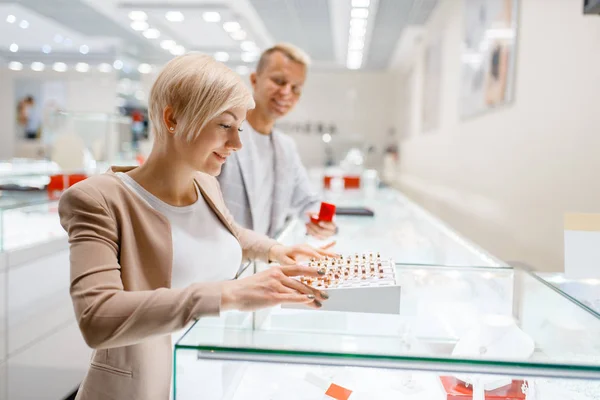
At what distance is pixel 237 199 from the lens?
2.05 m

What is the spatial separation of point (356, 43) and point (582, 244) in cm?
757

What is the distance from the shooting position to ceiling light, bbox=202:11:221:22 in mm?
6531

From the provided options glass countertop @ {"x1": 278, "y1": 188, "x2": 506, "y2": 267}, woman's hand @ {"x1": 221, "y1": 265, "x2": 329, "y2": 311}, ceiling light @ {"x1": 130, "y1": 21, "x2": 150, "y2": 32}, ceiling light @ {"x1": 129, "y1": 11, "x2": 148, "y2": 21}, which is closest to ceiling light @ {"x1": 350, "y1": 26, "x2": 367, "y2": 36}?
ceiling light @ {"x1": 129, "y1": 11, "x2": 148, "y2": 21}

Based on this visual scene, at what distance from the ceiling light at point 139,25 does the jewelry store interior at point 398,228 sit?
0.18 ft

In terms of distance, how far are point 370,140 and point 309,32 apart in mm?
4162

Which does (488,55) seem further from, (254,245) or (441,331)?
(441,331)

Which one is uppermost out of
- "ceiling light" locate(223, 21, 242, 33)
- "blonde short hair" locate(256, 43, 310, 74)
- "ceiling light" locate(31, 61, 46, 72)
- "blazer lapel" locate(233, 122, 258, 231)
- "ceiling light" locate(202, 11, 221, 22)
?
"ceiling light" locate(223, 21, 242, 33)

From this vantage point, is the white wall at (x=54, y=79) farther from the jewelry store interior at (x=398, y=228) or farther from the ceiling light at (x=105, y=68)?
the jewelry store interior at (x=398, y=228)

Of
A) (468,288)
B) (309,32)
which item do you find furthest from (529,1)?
(309,32)

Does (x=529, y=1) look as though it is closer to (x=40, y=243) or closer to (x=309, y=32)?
(x=40, y=243)

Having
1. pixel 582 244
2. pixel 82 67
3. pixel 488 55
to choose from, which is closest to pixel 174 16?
pixel 82 67

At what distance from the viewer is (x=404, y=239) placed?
195 cm

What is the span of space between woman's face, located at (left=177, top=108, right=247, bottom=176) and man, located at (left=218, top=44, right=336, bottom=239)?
0.97m

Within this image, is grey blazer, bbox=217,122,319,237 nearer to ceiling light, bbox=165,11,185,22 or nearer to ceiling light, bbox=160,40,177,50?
ceiling light, bbox=165,11,185,22
